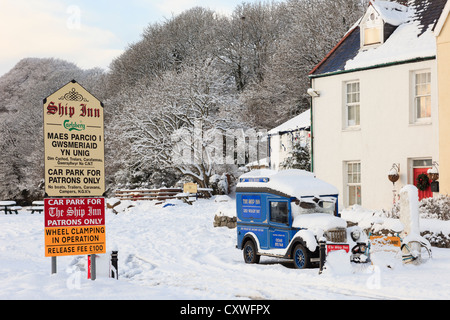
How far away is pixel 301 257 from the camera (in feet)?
49.2

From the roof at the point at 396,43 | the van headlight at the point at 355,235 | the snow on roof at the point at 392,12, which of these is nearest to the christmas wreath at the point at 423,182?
the roof at the point at 396,43

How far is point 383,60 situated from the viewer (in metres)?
24.1

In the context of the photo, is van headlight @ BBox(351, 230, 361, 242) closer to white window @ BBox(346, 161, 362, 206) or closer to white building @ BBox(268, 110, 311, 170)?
white window @ BBox(346, 161, 362, 206)

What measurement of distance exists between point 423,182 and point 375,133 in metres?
2.86

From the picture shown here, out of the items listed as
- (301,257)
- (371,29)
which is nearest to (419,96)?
(371,29)

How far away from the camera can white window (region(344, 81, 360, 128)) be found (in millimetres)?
25312

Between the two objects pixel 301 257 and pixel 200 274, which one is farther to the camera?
pixel 301 257

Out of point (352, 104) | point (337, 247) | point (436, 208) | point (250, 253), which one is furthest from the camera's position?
point (352, 104)

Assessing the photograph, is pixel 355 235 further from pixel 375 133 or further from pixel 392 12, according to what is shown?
pixel 392 12

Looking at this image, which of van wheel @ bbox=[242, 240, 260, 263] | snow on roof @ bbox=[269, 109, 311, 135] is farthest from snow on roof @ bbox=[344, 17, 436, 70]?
van wheel @ bbox=[242, 240, 260, 263]

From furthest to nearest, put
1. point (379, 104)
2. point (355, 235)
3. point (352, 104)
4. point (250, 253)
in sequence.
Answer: point (352, 104) → point (379, 104) → point (250, 253) → point (355, 235)

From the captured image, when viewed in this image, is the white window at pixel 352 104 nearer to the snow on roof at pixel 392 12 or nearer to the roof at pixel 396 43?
the roof at pixel 396 43

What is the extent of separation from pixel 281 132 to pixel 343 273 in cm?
2297

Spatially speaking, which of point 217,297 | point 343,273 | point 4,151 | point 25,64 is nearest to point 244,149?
point 4,151
